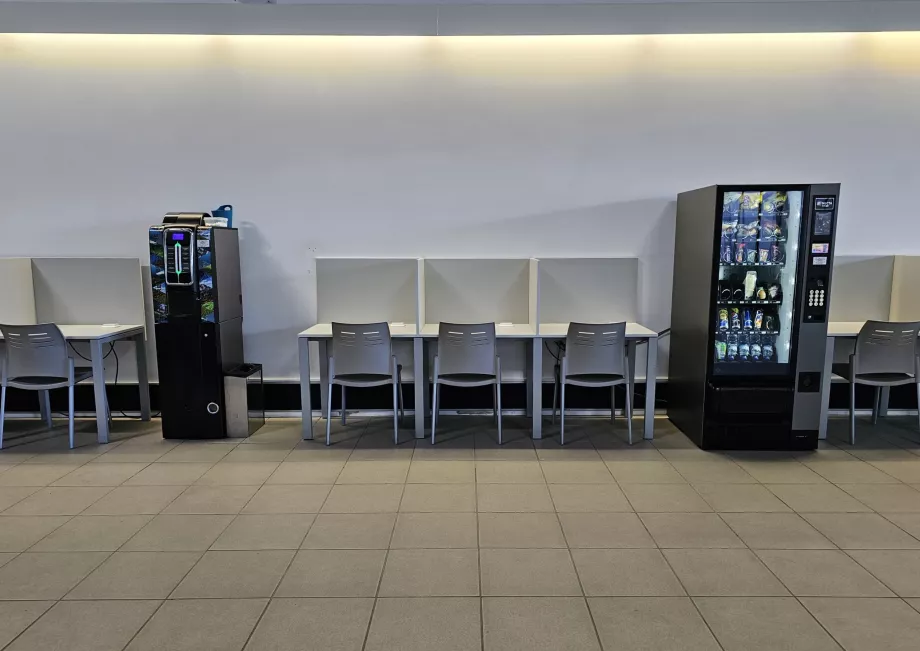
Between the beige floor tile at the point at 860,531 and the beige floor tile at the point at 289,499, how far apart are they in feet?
8.71

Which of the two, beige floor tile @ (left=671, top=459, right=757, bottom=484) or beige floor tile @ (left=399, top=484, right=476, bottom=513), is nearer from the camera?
beige floor tile @ (left=399, top=484, right=476, bottom=513)

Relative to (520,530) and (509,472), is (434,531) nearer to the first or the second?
(520,530)

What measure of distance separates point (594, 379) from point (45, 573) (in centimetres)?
337

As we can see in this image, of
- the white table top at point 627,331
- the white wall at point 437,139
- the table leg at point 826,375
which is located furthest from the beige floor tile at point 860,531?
the white wall at point 437,139

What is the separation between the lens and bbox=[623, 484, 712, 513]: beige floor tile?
3.13 meters

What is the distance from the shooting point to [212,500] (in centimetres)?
327

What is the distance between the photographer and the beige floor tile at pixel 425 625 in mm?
2064

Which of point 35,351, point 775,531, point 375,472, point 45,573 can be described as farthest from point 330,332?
point 775,531

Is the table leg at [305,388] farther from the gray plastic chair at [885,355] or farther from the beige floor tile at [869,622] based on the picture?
the gray plastic chair at [885,355]

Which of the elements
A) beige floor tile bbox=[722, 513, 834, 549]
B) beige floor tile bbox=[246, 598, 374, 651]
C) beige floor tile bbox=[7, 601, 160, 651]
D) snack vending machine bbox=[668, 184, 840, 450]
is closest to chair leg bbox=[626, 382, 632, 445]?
snack vending machine bbox=[668, 184, 840, 450]

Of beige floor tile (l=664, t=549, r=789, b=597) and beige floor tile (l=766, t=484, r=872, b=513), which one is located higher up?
beige floor tile (l=766, t=484, r=872, b=513)

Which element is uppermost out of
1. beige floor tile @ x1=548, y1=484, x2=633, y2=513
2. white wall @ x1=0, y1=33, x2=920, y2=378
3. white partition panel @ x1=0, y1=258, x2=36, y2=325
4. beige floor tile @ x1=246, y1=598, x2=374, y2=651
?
white wall @ x1=0, y1=33, x2=920, y2=378

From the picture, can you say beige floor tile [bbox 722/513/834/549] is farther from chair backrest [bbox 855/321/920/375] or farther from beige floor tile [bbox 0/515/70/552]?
beige floor tile [bbox 0/515/70/552]

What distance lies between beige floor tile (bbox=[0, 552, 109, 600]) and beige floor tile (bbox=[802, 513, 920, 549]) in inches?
138
